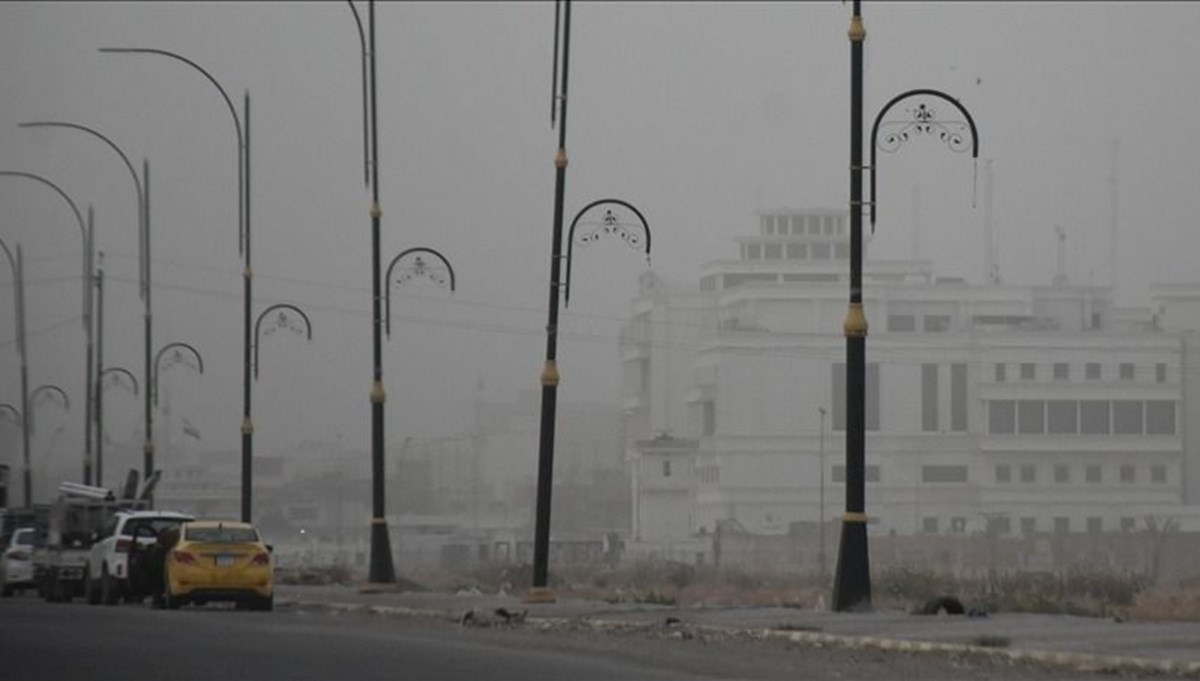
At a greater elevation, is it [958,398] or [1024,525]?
[958,398]

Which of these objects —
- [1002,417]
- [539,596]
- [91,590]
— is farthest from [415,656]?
[1002,417]

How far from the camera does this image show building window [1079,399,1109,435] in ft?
531

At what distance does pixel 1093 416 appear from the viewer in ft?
535

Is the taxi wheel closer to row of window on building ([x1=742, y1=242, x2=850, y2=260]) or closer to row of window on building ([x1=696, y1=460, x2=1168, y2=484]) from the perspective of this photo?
row of window on building ([x1=696, y1=460, x2=1168, y2=484])

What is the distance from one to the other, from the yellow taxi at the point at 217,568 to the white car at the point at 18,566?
14.2 meters

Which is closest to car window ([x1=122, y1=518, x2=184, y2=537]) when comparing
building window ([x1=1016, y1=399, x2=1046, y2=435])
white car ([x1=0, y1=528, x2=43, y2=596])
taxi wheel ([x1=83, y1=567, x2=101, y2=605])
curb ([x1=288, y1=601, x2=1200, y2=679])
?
taxi wheel ([x1=83, y1=567, x2=101, y2=605])

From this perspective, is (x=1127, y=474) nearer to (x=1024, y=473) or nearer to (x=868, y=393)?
(x=1024, y=473)

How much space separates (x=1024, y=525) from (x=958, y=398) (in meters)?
11.3

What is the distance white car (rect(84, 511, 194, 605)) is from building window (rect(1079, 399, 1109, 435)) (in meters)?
125

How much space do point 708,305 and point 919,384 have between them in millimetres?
21870

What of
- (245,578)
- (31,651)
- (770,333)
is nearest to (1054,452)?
(770,333)

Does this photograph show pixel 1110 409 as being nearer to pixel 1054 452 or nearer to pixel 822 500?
pixel 1054 452

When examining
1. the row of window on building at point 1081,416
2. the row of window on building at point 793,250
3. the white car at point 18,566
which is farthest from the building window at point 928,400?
the white car at point 18,566

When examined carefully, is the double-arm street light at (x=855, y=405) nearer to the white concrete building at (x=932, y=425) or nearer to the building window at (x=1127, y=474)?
the white concrete building at (x=932, y=425)
